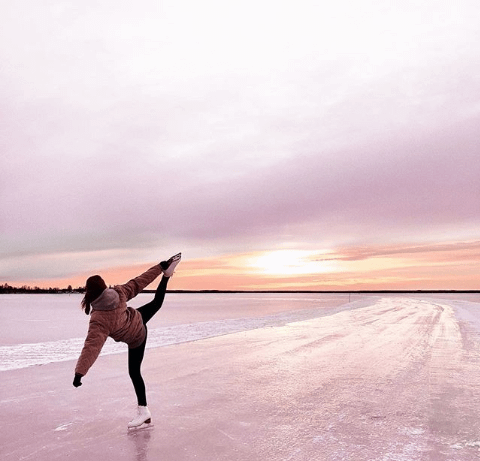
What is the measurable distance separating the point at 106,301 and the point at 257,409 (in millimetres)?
2650

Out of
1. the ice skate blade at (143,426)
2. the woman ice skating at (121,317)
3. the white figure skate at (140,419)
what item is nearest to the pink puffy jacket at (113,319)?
the woman ice skating at (121,317)

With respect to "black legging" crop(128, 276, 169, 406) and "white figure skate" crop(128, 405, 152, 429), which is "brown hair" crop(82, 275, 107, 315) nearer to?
"black legging" crop(128, 276, 169, 406)

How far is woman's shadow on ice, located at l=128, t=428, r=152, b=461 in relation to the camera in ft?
14.7

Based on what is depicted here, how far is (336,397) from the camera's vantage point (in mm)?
6805

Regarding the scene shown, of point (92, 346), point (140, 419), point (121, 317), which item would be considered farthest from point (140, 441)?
point (121, 317)

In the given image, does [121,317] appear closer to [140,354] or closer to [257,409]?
[140,354]

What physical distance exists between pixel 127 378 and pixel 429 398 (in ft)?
16.3

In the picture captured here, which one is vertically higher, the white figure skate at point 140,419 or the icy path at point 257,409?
the white figure skate at point 140,419

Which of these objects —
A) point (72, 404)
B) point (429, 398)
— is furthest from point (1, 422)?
point (429, 398)

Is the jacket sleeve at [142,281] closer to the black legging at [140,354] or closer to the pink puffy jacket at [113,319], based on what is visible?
the pink puffy jacket at [113,319]

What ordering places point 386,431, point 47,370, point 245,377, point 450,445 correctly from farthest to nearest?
1. point 47,370
2. point 245,377
3. point 386,431
4. point 450,445

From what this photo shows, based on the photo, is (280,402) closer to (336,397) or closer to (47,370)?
(336,397)

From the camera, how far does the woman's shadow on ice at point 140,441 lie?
14.7 feet

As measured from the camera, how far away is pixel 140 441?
4887 millimetres
